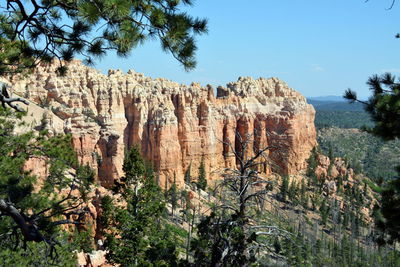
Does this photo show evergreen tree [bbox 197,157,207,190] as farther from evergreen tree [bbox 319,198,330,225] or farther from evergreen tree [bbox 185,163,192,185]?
evergreen tree [bbox 319,198,330,225]

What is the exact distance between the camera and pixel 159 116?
57.7m

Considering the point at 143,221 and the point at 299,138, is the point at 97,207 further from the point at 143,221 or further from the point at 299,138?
the point at 299,138

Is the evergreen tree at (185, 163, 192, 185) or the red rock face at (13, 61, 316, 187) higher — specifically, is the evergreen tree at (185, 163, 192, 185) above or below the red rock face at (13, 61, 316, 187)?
below

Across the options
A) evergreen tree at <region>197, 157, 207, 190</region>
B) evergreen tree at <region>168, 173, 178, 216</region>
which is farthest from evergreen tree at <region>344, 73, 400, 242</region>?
evergreen tree at <region>197, 157, 207, 190</region>

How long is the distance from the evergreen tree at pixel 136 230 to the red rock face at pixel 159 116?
2123 cm

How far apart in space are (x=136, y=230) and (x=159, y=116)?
36880 mm

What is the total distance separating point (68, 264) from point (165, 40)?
883 cm

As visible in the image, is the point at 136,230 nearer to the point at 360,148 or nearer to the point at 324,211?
the point at 324,211

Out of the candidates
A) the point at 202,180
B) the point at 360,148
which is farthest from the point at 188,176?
the point at 360,148

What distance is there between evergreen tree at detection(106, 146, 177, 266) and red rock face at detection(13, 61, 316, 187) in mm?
21232

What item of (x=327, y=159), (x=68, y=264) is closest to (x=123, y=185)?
(x=68, y=264)

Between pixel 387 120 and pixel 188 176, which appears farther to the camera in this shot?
pixel 188 176

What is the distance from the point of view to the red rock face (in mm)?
49625

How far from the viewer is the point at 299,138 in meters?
73.5
